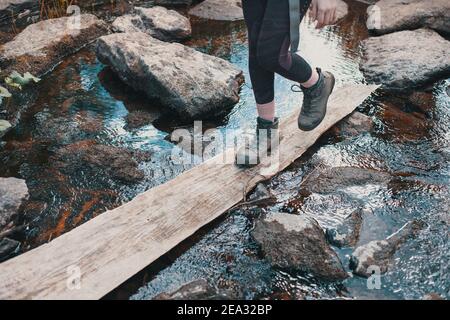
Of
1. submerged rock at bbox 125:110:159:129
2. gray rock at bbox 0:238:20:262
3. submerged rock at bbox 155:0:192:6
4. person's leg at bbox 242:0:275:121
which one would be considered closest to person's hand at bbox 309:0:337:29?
person's leg at bbox 242:0:275:121

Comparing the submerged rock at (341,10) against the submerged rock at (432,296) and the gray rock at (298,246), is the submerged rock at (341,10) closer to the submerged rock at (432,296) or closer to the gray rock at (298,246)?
the gray rock at (298,246)

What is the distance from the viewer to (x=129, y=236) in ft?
10.8

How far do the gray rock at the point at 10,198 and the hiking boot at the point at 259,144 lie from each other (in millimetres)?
1778

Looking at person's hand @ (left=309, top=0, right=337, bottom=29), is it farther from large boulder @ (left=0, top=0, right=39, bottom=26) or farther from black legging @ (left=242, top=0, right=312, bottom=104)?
large boulder @ (left=0, top=0, right=39, bottom=26)

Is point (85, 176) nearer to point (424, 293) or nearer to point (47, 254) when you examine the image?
point (47, 254)

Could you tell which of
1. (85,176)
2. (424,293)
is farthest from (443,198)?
(85,176)

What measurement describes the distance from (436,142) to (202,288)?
2.96m

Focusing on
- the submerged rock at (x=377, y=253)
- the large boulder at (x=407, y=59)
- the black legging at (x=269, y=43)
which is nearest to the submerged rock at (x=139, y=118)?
the black legging at (x=269, y=43)

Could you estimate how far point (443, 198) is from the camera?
12.7 feet

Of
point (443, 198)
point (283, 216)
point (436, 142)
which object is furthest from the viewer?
point (436, 142)

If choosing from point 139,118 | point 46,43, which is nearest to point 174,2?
point 46,43

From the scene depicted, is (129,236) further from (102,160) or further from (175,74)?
(175,74)

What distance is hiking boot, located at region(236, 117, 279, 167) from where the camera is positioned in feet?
13.6

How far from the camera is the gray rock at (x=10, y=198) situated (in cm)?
340
